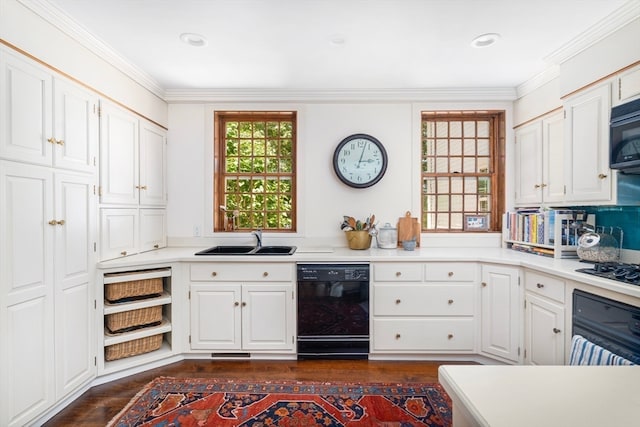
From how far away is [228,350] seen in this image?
110 inches

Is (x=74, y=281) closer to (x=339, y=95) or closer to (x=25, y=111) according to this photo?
(x=25, y=111)

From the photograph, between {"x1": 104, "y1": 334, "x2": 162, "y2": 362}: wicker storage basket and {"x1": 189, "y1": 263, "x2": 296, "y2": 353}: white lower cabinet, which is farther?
{"x1": 189, "y1": 263, "x2": 296, "y2": 353}: white lower cabinet

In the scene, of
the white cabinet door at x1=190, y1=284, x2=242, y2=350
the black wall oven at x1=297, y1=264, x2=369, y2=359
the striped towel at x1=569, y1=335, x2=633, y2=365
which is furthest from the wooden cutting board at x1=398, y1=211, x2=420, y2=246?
the striped towel at x1=569, y1=335, x2=633, y2=365

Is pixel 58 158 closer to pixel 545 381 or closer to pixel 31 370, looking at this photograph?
pixel 31 370

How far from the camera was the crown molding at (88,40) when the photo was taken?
1.92 metres

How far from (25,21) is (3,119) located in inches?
25.4

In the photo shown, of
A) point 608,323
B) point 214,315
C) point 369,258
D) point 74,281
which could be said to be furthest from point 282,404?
point 608,323

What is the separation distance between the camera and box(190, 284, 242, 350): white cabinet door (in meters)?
2.79

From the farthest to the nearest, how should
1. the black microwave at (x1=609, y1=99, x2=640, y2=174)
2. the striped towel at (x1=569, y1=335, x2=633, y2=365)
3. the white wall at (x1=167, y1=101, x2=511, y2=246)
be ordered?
the white wall at (x1=167, y1=101, x2=511, y2=246)
the black microwave at (x1=609, y1=99, x2=640, y2=174)
the striped towel at (x1=569, y1=335, x2=633, y2=365)

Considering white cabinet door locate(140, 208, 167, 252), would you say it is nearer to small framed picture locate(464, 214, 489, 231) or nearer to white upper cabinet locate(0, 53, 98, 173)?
white upper cabinet locate(0, 53, 98, 173)

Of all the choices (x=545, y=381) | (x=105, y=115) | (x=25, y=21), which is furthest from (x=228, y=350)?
(x=25, y=21)

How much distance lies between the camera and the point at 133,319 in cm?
256

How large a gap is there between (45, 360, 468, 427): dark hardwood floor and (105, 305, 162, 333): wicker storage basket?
407 millimetres

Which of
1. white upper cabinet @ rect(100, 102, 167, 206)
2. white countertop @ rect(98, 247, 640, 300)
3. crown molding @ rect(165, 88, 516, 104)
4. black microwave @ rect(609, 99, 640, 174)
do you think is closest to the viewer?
black microwave @ rect(609, 99, 640, 174)
